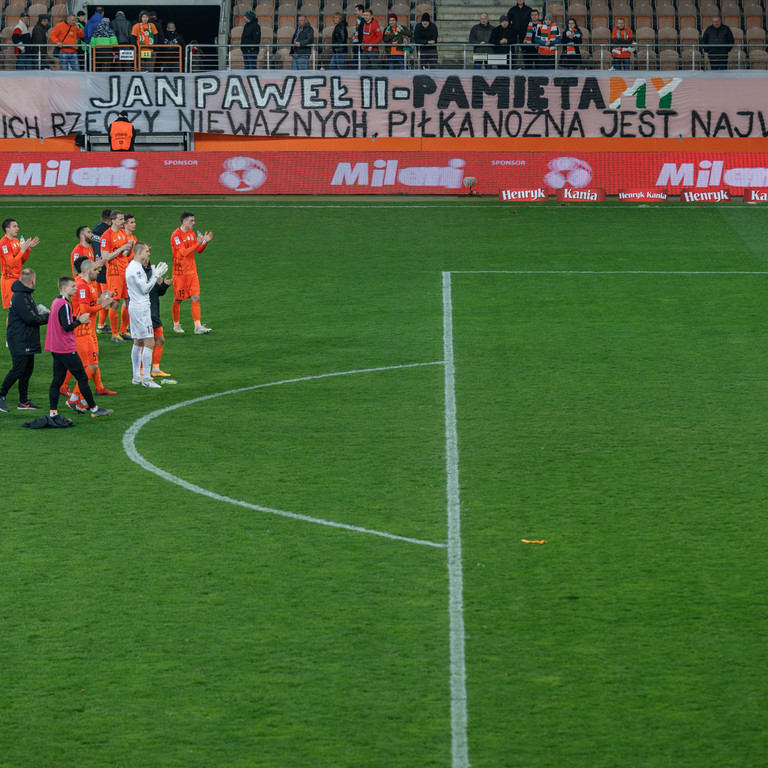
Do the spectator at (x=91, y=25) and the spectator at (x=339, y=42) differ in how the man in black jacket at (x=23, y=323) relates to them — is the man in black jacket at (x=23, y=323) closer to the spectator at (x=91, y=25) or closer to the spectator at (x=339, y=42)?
the spectator at (x=339, y=42)

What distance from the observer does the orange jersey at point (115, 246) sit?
64.8 ft

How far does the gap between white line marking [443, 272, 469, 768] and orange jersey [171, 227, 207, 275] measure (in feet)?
16.0

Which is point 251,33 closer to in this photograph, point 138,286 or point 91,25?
point 91,25

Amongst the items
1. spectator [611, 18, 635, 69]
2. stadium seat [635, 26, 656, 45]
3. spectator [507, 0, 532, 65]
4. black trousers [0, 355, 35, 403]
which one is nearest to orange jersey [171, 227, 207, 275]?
black trousers [0, 355, 35, 403]

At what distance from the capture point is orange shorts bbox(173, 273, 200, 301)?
20.0 metres

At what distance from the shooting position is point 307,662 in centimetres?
891

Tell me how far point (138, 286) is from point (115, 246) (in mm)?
3551

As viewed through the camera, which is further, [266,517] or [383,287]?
[383,287]

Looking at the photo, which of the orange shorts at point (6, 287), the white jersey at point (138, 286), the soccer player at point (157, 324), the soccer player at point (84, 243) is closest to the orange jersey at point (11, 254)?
the orange shorts at point (6, 287)

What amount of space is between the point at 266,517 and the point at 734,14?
37252 millimetres

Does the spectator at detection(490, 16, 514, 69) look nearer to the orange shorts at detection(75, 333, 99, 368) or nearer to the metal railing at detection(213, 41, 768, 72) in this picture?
the metal railing at detection(213, 41, 768, 72)

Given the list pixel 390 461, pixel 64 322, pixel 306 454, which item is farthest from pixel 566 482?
pixel 64 322

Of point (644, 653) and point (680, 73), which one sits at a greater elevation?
point (680, 73)

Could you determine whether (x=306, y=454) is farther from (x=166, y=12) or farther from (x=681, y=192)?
(x=166, y=12)
